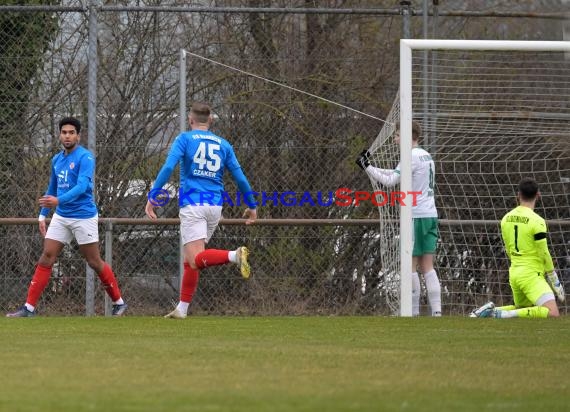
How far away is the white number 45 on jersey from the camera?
10852mm

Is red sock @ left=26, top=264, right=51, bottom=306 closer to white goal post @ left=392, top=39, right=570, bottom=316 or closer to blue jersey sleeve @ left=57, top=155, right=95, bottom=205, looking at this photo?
blue jersey sleeve @ left=57, top=155, right=95, bottom=205

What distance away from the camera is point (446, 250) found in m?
13.6

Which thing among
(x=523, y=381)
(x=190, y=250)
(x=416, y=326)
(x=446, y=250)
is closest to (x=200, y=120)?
(x=190, y=250)

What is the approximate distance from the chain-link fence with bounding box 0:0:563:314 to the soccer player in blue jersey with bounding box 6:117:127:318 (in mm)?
1494

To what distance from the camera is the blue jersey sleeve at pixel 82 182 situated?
36.7ft

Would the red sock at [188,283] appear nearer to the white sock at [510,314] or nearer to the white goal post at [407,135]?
the white goal post at [407,135]

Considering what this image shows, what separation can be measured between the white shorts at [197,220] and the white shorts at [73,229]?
1.09 m

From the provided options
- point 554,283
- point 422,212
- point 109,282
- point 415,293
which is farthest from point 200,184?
point 554,283

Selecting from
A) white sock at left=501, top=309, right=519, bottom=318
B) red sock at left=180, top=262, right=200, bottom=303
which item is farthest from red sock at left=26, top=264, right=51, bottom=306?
white sock at left=501, top=309, right=519, bottom=318

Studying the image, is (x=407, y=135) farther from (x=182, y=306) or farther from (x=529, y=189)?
(x=182, y=306)

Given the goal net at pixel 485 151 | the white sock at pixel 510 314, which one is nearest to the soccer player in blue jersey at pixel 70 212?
the goal net at pixel 485 151

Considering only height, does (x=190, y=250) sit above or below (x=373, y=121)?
below

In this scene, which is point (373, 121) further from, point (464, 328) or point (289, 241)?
point (464, 328)

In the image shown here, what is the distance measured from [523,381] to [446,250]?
23.0 feet
